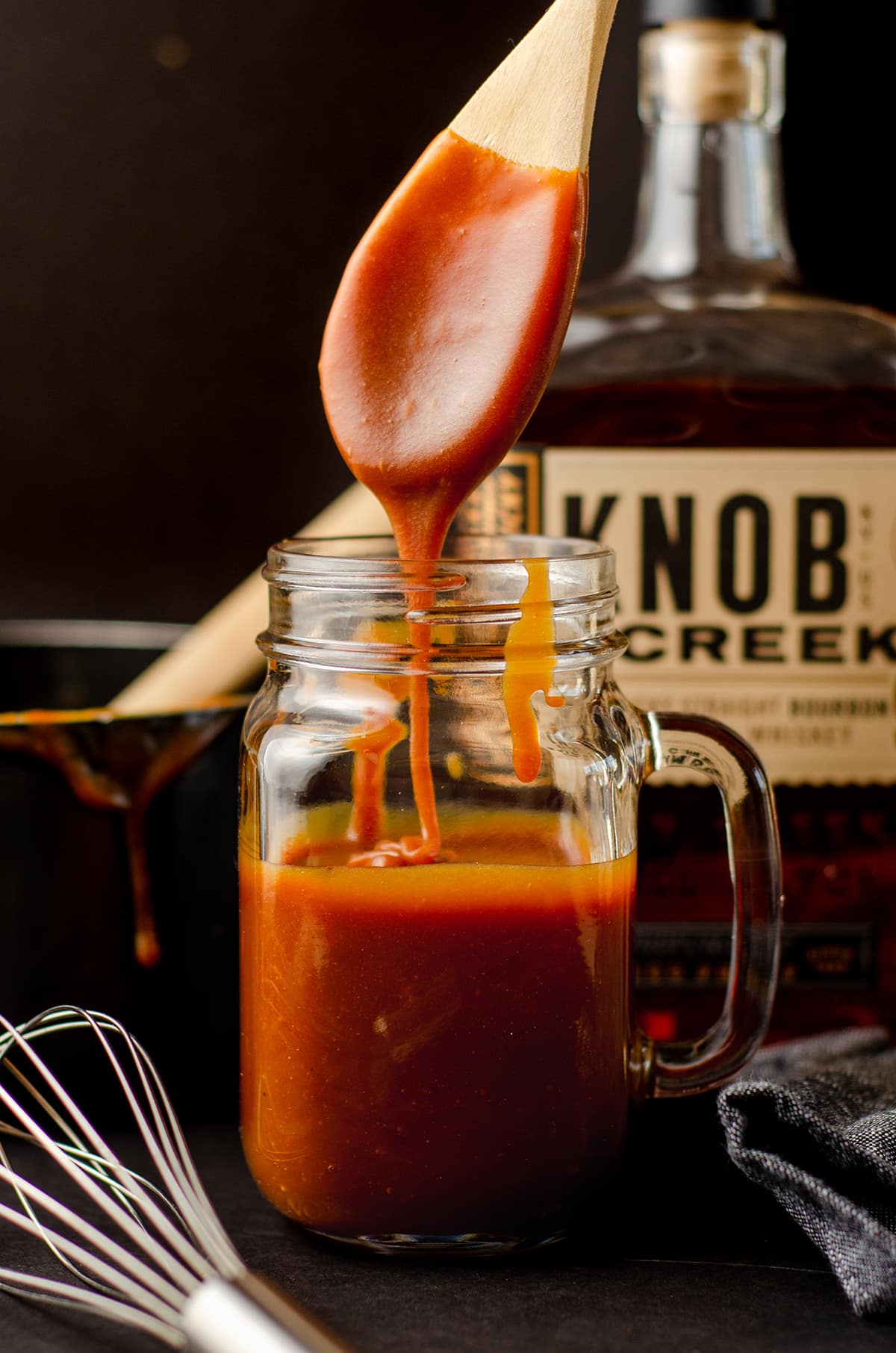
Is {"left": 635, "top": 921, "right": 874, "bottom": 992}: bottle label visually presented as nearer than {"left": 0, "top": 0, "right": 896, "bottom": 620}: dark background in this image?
Yes

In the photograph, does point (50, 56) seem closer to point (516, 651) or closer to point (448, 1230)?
point (516, 651)

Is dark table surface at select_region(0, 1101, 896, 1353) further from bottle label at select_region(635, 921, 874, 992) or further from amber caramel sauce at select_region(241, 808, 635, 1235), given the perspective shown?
bottle label at select_region(635, 921, 874, 992)

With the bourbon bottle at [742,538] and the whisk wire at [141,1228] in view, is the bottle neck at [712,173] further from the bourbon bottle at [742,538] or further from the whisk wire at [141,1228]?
Result: the whisk wire at [141,1228]

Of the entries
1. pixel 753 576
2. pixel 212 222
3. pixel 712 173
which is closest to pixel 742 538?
pixel 753 576

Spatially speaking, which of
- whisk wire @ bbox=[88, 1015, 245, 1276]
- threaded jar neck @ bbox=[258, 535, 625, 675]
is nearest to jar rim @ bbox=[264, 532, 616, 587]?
threaded jar neck @ bbox=[258, 535, 625, 675]

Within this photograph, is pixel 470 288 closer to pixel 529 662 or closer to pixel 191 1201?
pixel 529 662

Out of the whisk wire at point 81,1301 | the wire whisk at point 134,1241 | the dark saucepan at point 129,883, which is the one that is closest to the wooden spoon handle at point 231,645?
the dark saucepan at point 129,883
